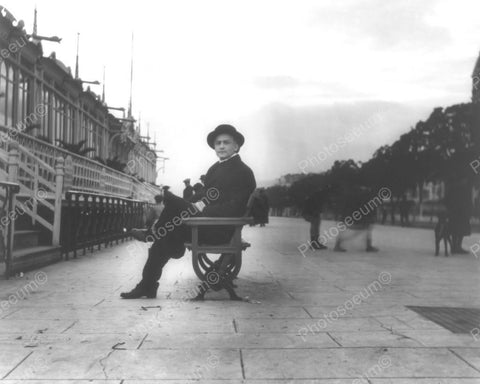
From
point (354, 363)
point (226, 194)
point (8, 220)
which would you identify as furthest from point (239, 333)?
point (8, 220)

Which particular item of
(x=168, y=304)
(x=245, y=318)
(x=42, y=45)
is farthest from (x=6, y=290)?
(x=42, y=45)

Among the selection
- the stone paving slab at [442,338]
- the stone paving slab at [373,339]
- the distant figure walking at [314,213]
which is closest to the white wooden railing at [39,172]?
the distant figure walking at [314,213]

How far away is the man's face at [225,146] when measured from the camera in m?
6.27

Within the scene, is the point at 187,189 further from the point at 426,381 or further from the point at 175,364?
the point at 426,381

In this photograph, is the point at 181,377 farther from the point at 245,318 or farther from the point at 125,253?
the point at 125,253

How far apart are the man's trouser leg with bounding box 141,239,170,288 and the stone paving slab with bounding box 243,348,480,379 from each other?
2.37 m

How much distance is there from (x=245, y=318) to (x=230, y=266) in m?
1.52

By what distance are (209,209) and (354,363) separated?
109 inches

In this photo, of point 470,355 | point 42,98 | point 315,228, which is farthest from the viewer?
point 42,98

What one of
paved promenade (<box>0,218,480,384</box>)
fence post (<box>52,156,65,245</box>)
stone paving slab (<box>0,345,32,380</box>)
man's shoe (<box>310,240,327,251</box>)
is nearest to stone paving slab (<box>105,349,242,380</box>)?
paved promenade (<box>0,218,480,384</box>)

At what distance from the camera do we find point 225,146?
6.27 metres

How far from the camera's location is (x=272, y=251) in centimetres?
1327

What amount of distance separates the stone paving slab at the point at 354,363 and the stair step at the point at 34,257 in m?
4.99

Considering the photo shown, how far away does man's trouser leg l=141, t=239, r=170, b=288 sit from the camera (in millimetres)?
5988
